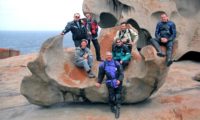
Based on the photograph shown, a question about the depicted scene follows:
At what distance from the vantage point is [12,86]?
13.9 m

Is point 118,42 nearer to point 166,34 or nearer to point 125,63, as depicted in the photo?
point 125,63

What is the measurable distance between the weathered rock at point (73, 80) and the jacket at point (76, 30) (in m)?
0.43

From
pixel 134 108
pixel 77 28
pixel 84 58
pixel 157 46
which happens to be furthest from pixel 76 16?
pixel 134 108

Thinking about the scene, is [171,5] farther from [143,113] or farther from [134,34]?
[143,113]

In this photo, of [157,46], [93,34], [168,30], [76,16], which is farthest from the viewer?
[93,34]

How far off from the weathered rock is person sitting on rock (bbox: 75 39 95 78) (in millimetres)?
199

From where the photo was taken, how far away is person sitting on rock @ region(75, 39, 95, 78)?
10438 mm

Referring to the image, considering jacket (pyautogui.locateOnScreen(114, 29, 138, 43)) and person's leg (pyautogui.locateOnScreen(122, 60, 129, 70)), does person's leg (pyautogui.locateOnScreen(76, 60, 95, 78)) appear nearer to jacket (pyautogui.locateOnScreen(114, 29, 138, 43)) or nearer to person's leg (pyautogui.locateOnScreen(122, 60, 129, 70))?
person's leg (pyautogui.locateOnScreen(122, 60, 129, 70))

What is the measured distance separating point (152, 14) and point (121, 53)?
6.05 meters

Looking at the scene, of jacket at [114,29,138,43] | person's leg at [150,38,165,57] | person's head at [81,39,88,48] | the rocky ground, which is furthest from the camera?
jacket at [114,29,138,43]

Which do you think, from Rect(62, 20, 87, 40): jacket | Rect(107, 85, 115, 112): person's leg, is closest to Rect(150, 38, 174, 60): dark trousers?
Rect(107, 85, 115, 112): person's leg

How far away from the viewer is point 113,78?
9648 millimetres

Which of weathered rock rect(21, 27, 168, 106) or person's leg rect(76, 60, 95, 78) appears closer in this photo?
weathered rock rect(21, 27, 168, 106)

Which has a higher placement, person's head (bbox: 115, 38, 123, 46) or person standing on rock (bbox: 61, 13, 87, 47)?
person standing on rock (bbox: 61, 13, 87, 47)
